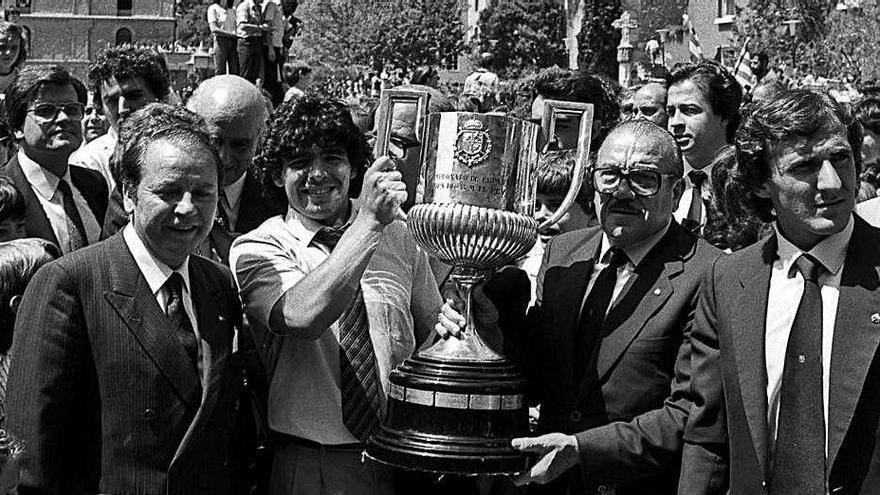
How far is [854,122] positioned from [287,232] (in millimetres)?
1823

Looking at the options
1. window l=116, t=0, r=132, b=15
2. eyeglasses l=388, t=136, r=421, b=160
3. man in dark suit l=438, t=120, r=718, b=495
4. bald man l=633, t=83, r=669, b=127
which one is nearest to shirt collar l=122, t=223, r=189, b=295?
man in dark suit l=438, t=120, r=718, b=495

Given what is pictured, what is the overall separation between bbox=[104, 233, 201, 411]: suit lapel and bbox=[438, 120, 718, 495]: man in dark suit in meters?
0.80

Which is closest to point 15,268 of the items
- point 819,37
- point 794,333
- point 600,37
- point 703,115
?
point 794,333

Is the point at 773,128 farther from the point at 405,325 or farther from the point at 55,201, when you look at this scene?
the point at 55,201

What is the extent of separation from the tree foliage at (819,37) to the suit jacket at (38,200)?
20976mm

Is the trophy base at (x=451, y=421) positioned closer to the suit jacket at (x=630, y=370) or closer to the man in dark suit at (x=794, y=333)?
the suit jacket at (x=630, y=370)

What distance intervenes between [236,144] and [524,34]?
56.6m

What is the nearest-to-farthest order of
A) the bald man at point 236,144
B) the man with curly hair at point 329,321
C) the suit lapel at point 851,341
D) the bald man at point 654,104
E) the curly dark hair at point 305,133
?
the suit lapel at point 851,341 → the man with curly hair at point 329,321 → the curly dark hair at point 305,133 → the bald man at point 236,144 → the bald man at point 654,104

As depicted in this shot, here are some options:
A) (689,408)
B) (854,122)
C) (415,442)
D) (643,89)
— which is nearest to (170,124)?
(415,442)

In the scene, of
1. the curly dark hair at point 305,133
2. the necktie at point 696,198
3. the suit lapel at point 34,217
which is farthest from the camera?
the necktie at point 696,198

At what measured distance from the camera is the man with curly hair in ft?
13.1

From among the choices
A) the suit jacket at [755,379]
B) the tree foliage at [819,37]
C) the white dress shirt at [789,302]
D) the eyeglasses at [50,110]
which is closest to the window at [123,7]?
the tree foliage at [819,37]

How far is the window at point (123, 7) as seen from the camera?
274ft

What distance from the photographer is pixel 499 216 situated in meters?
3.80
